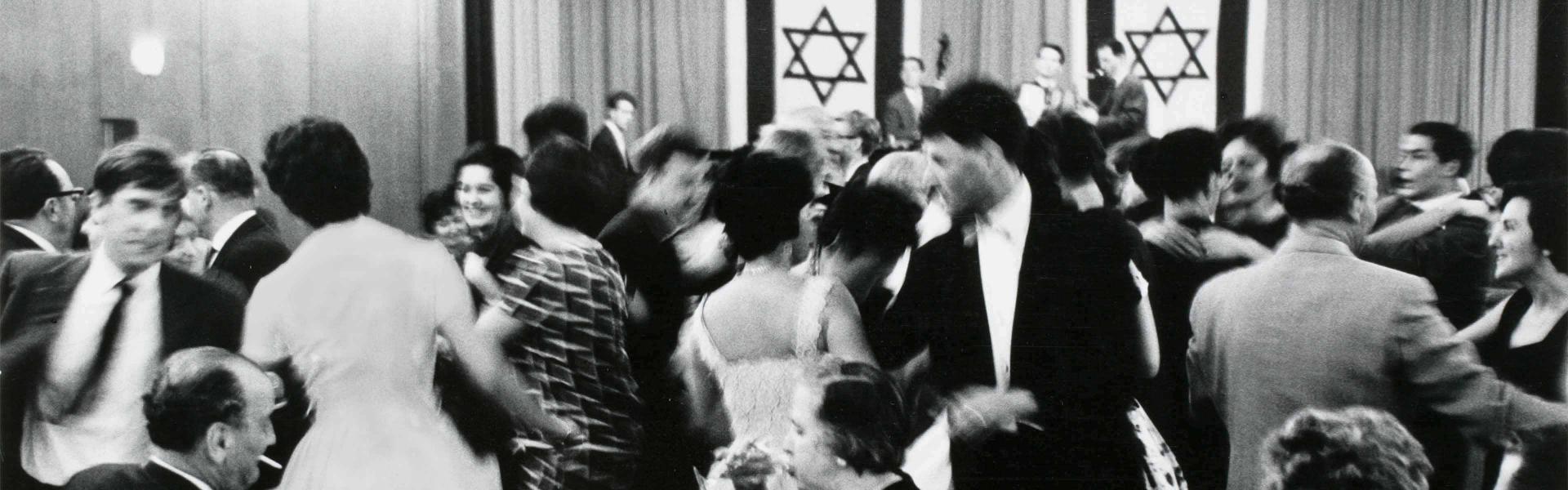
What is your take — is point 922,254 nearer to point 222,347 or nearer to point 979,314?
point 979,314

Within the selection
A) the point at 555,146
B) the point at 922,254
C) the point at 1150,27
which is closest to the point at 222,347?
the point at 555,146

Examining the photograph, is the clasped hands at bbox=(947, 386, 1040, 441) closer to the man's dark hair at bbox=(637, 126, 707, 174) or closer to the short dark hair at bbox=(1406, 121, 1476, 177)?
the man's dark hair at bbox=(637, 126, 707, 174)

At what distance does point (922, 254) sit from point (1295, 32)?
801cm

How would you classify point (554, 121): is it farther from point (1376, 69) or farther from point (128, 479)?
point (1376, 69)

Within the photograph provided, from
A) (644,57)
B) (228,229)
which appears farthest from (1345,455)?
(644,57)

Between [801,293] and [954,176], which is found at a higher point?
[954,176]

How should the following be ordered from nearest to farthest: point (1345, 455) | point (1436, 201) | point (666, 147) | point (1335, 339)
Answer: point (1345, 455), point (1335, 339), point (1436, 201), point (666, 147)

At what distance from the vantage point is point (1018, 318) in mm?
2404

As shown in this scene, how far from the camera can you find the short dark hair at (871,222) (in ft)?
9.55

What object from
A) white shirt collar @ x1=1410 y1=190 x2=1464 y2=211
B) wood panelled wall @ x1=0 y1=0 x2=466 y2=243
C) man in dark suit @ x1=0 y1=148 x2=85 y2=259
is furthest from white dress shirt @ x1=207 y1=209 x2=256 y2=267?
white shirt collar @ x1=1410 y1=190 x2=1464 y2=211

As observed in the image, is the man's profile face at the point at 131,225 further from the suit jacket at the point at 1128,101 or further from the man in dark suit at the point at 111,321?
the suit jacket at the point at 1128,101

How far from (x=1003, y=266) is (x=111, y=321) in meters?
1.67

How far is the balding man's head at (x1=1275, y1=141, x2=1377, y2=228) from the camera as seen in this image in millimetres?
2373

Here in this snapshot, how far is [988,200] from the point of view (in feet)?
8.02
